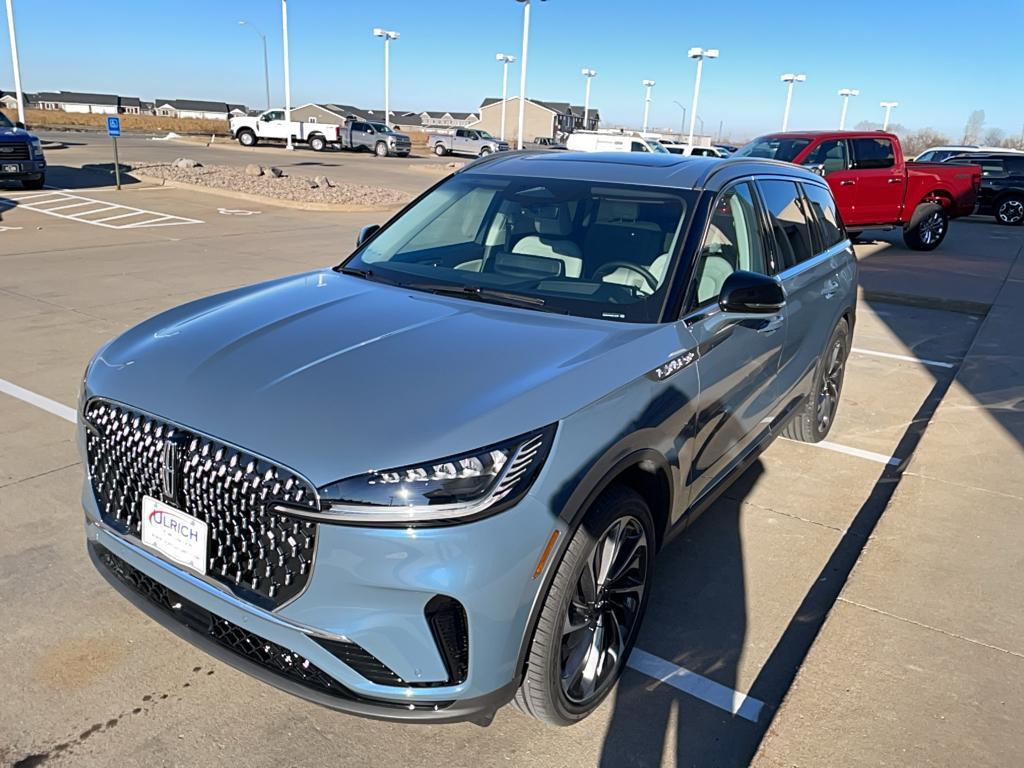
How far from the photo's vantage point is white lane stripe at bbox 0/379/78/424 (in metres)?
5.16

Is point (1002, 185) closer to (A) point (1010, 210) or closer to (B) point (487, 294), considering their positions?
(A) point (1010, 210)

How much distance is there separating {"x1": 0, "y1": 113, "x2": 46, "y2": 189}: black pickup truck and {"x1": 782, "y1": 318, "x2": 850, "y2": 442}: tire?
18.5 meters

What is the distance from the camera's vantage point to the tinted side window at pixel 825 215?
490cm

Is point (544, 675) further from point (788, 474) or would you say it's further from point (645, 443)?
point (788, 474)

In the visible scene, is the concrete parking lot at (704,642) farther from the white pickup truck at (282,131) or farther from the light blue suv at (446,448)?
the white pickup truck at (282,131)

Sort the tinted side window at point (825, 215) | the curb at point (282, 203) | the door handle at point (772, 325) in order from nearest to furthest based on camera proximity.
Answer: the door handle at point (772, 325)
the tinted side window at point (825, 215)
the curb at point (282, 203)

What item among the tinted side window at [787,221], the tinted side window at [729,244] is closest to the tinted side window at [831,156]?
the tinted side window at [787,221]

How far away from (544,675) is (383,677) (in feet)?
1.62

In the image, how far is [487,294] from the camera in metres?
3.29

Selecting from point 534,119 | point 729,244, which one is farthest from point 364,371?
point 534,119

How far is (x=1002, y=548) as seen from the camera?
382 centimetres

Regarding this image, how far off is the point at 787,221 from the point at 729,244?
94 cm

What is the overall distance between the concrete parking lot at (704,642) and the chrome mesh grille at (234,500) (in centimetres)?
70

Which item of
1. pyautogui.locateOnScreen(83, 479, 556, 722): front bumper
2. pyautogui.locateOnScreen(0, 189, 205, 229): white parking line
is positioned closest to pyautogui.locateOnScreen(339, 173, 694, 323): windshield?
pyautogui.locateOnScreen(83, 479, 556, 722): front bumper
